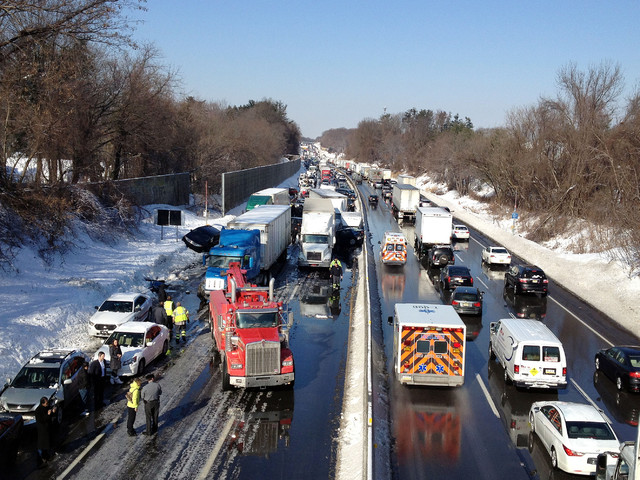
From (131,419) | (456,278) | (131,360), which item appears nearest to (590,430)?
(131,419)

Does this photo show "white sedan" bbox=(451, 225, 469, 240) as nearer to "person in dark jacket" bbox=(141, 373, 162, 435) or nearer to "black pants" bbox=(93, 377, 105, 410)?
"black pants" bbox=(93, 377, 105, 410)

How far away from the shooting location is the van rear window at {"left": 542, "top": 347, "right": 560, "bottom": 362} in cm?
1850

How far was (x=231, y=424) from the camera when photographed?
1577cm

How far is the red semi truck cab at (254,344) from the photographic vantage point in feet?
56.4

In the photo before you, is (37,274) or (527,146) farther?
(527,146)

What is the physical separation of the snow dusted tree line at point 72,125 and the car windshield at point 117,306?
6.86 metres

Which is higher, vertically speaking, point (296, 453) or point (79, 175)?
point (79, 175)

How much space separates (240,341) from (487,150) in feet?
232

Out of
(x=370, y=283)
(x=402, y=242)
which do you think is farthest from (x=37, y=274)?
(x=402, y=242)

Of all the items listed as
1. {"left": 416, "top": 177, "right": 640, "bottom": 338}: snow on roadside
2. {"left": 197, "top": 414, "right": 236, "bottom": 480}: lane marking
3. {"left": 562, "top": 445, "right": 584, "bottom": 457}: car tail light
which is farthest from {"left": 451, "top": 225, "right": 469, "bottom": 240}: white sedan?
{"left": 562, "top": 445, "right": 584, "bottom": 457}: car tail light

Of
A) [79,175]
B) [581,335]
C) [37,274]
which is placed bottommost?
[581,335]

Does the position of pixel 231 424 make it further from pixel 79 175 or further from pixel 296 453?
pixel 79 175

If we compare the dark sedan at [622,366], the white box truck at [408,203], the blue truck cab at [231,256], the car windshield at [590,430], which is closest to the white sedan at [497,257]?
the blue truck cab at [231,256]

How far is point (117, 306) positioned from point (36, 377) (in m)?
7.87
